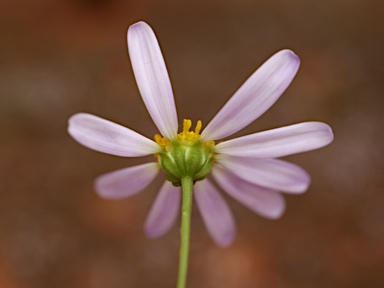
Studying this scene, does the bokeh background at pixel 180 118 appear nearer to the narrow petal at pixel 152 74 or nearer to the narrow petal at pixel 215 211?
the narrow petal at pixel 215 211

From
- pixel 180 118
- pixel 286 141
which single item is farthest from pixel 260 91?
pixel 180 118

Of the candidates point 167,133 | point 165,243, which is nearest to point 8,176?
point 165,243

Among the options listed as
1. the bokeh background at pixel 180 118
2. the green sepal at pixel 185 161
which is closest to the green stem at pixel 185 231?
the green sepal at pixel 185 161

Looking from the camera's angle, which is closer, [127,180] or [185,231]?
[185,231]

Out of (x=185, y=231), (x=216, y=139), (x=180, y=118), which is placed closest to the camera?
(x=185, y=231)

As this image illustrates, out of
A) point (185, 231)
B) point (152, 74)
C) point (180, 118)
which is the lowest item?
point (185, 231)

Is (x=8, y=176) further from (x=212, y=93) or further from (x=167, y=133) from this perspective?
(x=167, y=133)

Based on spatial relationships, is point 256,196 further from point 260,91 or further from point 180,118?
point 180,118
